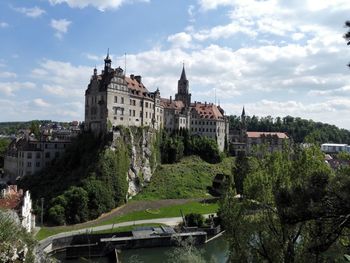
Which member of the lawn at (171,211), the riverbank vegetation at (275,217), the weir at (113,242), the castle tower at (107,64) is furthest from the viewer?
the castle tower at (107,64)

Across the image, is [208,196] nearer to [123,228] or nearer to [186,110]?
[123,228]

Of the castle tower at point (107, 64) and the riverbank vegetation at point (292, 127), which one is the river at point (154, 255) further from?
the riverbank vegetation at point (292, 127)

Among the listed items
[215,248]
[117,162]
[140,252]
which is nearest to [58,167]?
[117,162]

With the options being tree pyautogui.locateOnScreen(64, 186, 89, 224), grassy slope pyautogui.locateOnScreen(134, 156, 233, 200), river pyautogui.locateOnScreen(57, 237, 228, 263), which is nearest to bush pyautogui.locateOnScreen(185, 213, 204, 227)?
river pyautogui.locateOnScreen(57, 237, 228, 263)

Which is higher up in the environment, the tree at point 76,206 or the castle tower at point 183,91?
the castle tower at point 183,91

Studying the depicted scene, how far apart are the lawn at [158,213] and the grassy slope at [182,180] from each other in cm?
487

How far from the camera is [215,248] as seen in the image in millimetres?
45438

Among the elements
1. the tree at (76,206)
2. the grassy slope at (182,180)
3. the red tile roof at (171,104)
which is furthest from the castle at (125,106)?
the tree at (76,206)

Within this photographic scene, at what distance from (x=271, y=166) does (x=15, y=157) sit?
A: 226ft

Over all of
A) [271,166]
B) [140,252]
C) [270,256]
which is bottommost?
[140,252]

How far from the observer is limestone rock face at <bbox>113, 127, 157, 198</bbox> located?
67.1 meters

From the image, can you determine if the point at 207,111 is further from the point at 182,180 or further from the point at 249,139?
the point at 182,180

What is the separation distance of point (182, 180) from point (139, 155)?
8.99 m

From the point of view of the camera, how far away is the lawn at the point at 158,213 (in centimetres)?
4862
